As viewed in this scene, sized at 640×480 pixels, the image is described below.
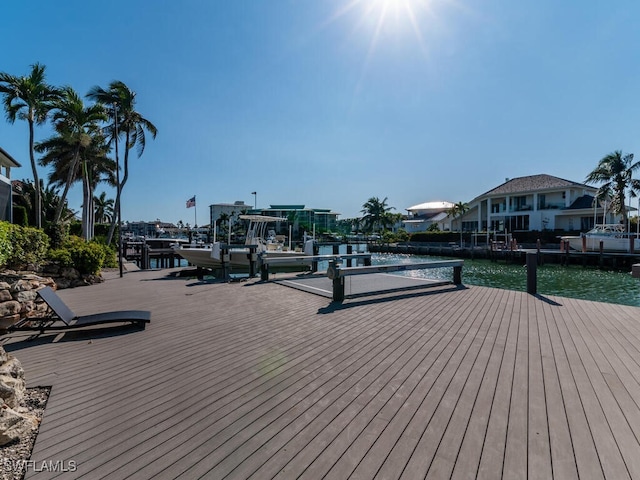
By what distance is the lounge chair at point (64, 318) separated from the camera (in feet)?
17.1

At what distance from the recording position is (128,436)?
2611 millimetres

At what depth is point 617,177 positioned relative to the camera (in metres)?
34.4

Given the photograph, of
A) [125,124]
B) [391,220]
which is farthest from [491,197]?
[125,124]

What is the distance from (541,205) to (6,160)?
55363mm

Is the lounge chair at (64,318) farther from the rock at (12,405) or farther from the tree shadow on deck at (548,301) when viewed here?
the tree shadow on deck at (548,301)

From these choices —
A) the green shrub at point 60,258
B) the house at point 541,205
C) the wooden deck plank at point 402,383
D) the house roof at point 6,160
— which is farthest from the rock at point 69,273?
the house at point 541,205

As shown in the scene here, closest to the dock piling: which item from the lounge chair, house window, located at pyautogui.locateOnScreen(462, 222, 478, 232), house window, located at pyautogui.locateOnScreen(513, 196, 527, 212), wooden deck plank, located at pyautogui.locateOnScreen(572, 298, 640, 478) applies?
wooden deck plank, located at pyautogui.locateOnScreen(572, 298, 640, 478)

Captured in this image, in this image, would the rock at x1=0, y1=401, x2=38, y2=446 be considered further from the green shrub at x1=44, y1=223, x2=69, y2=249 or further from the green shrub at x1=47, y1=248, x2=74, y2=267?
the green shrub at x1=44, y1=223, x2=69, y2=249

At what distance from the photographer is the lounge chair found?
5207 millimetres

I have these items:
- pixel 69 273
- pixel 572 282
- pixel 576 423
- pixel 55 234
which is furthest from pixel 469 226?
pixel 576 423

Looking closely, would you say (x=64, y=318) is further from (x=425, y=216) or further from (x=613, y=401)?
(x=425, y=216)

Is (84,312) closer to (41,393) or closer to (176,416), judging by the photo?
(41,393)

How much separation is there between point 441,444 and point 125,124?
82.8 ft

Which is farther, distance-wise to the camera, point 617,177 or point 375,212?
point 375,212
